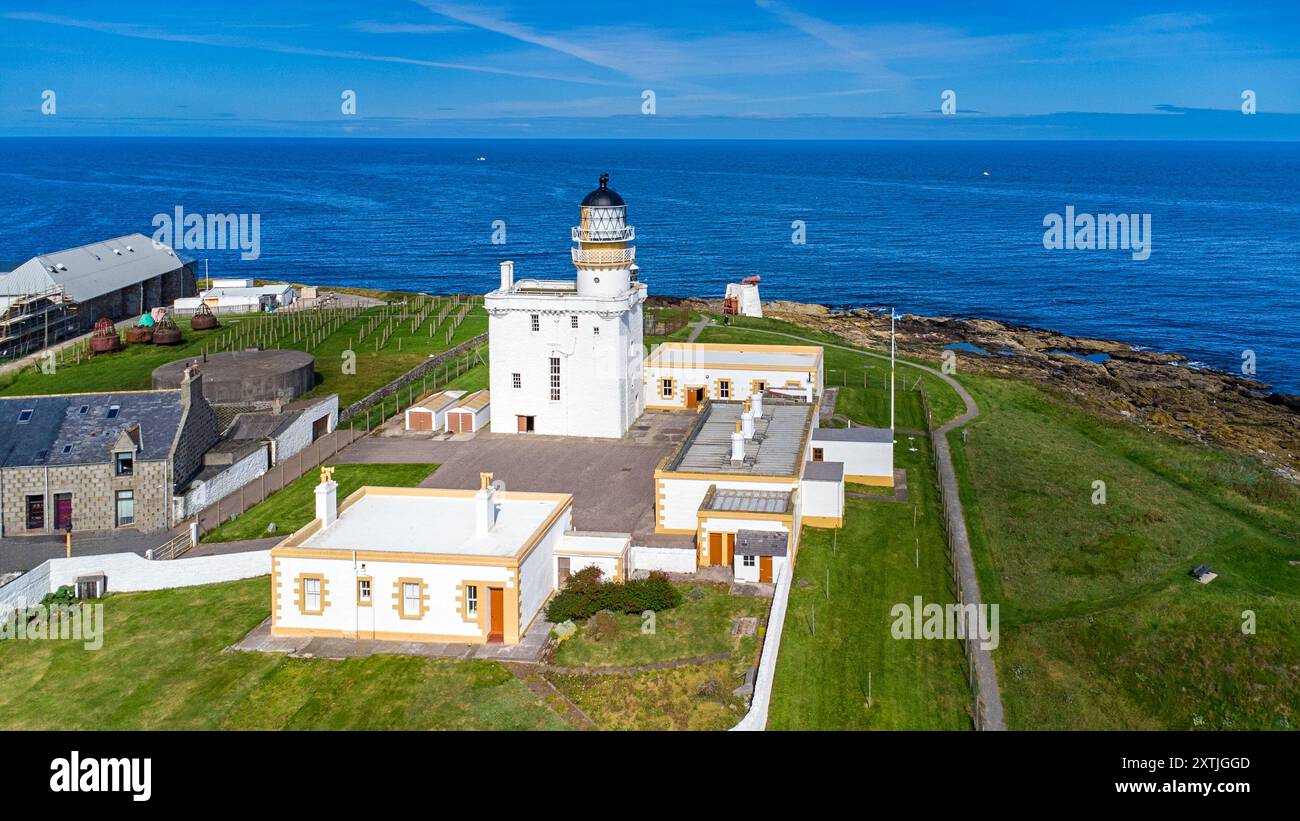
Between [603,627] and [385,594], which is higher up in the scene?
[385,594]

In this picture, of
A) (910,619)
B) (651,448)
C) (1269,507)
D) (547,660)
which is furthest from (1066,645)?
(651,448)

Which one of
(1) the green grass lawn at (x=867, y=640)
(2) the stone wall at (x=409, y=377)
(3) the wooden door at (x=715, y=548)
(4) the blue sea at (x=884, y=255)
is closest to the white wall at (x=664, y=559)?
Answer: (3) the wooden door at (x=715, y=548)

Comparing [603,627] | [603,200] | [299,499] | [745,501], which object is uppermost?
[603,200]

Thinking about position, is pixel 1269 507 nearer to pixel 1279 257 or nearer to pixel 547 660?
pixel 547 660

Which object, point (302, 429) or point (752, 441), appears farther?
point (302, 429)

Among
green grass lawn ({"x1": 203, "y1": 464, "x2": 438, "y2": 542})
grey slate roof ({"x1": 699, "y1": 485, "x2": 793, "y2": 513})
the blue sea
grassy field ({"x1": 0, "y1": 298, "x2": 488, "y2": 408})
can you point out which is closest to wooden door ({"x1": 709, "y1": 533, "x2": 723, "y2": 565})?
grey slate roof ({"x1": 699, "y1": 485, "x2": 793, "y2": 513})

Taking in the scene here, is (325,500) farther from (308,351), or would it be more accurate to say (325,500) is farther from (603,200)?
(308,351)

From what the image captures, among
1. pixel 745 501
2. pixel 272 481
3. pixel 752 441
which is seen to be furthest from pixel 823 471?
pixel 272 481
